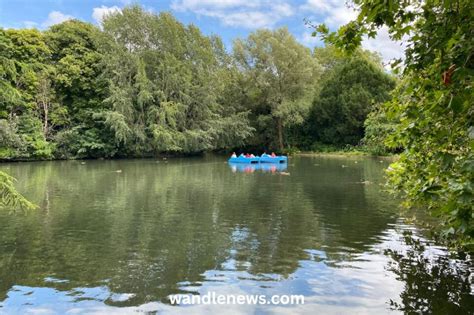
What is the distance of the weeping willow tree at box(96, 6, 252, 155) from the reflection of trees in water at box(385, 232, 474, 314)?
106 ft

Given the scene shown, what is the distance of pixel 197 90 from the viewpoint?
4359 cm

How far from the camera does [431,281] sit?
22.3 ft

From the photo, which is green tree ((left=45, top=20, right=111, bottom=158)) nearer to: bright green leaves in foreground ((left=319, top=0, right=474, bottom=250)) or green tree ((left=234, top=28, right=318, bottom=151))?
green tree ((left=234, top=28, right=318, bottom=151))

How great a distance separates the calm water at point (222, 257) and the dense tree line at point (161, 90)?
24915 mm

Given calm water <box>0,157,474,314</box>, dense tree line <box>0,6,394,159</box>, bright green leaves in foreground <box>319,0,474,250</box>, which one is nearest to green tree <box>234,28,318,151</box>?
dense tree line <box>0,6,394,159</box>

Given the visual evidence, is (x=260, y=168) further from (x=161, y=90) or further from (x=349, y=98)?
(x=349, y=98)

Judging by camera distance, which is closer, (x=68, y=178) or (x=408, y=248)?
(x=408, y=248)

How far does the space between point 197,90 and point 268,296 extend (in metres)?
A: 38.6

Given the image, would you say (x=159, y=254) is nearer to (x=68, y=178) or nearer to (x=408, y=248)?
(x=408, y=248)

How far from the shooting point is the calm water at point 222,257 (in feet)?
20.2

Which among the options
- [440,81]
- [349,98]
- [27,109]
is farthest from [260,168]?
[440,81]

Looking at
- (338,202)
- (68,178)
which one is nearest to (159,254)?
(338,202)

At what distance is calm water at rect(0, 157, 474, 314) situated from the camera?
617 centimetres

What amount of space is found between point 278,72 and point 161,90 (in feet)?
45.3
